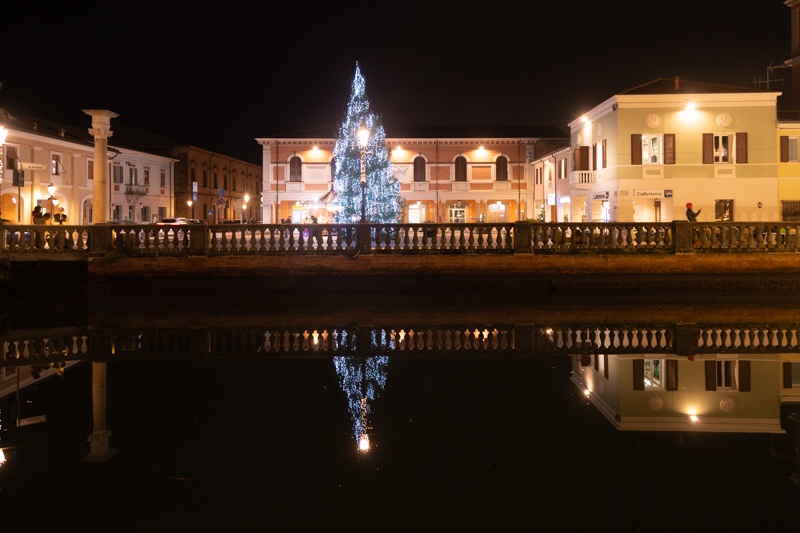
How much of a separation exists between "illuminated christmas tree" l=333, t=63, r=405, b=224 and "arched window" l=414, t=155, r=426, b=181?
17.3 m

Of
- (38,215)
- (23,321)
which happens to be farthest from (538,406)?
(38,215)

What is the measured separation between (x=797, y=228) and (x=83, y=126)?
58.6 m

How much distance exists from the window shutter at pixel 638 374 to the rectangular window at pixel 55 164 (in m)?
44.2

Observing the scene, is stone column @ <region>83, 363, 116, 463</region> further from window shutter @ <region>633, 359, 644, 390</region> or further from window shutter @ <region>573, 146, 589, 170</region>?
window shutter @ <region>573, 146, 589, 170</region>

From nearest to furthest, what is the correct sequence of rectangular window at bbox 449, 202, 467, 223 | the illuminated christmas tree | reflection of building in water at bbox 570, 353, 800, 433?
1. reflection of building in water at bbox 570, 353, 800, 433
2. the illuminated christmas tree
3. rectangular window at bbox 449, 202, 467, 223

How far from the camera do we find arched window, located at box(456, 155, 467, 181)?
64.2 m

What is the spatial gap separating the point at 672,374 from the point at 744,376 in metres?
0.89

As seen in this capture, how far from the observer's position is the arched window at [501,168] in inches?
2522

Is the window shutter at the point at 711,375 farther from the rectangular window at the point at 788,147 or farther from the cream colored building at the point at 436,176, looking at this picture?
the cream colored building at the point at 436,176

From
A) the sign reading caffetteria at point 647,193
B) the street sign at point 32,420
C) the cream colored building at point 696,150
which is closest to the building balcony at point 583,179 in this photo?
the cream colored building at point 696,150

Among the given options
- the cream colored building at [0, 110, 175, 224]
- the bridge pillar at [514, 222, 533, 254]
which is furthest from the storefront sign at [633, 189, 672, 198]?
the cream colored building at [0, 110, 175, 224]

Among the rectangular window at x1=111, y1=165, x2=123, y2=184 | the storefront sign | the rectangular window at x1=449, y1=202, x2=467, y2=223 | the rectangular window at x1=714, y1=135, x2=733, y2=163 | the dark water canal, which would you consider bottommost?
the dark water canal

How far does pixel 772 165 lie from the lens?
35.8 m

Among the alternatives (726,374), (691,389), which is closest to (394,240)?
(726,374)
